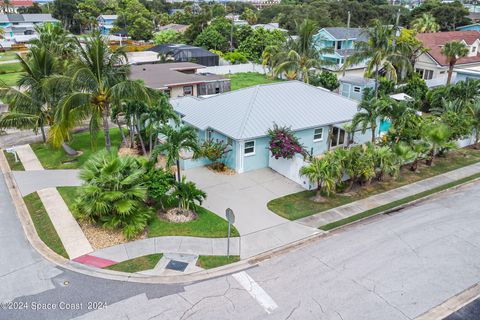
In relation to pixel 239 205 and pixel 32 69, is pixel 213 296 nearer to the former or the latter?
pixel 239 205

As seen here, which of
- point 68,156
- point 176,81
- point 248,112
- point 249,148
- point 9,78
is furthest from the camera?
point 9,78

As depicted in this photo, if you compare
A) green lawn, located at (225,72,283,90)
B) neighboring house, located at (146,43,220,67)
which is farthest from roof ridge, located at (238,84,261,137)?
neighboring house, located at (146,43,220,67)

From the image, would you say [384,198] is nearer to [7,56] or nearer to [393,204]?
[393,204]

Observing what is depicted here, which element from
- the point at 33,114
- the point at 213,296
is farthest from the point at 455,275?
the point at 33,114

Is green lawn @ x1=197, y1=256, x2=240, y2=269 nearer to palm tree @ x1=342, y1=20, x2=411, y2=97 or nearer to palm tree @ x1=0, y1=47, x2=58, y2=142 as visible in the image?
palm tree @ x1=0, y1=47, x2=58, y2=142

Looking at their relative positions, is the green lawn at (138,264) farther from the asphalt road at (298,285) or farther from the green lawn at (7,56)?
the green lawn at (7,56)

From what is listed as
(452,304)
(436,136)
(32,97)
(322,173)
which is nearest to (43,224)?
(32,97)
